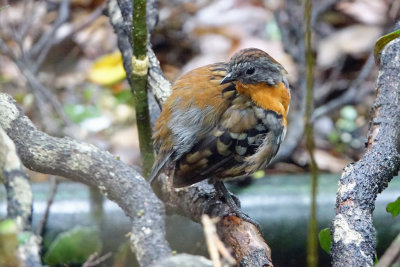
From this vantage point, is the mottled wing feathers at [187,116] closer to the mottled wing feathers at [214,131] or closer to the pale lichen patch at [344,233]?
the mottled wing feathers at [214,131]

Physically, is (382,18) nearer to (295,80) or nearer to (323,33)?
(323,33)

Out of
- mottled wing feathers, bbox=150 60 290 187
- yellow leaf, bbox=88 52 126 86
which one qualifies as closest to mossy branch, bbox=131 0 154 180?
mottled wing feathers, bbox=150 60 290 187

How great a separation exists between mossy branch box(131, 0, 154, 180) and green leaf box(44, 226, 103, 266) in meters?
0.57

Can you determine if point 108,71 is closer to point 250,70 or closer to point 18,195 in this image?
point 250,70

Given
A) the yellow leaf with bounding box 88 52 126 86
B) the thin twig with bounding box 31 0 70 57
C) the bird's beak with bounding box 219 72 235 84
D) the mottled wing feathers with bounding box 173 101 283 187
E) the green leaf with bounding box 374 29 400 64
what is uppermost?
the thin twig with bounding box 31 0 70 57

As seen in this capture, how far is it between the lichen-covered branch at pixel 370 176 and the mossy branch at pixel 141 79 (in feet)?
2.93

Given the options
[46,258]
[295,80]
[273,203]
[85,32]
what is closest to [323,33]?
[295,80]

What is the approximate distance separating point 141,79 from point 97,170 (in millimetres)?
431

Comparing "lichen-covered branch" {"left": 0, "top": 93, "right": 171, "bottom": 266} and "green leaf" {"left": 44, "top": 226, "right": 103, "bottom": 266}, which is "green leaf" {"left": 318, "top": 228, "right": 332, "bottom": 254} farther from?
"green leaf" {"left": 44, "top": 226, "right": 103, "bottom": 266}

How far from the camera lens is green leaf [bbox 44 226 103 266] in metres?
3.27

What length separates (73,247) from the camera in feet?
10.9

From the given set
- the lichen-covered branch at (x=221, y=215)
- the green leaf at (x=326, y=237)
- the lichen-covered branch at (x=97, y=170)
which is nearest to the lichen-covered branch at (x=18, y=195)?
the lichen-covered branch at (x=97, y=170)

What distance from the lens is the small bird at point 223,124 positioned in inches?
108

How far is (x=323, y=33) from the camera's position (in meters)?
6.06
